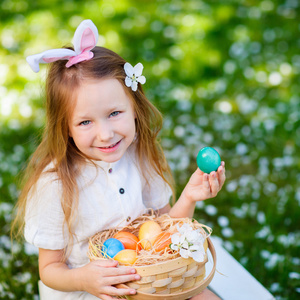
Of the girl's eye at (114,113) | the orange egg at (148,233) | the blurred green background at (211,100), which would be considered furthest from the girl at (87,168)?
the blurred green background at (211,100)

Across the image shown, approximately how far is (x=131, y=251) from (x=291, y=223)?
1529 millimetres

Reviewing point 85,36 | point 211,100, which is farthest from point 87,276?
point 211,100

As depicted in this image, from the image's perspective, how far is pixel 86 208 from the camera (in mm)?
1798

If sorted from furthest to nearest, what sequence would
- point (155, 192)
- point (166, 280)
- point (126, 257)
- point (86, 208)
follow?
point (155, 192)
point (86, 208)
point (126, 257)
point (166, 280)

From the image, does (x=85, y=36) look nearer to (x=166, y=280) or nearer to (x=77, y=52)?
(x=77, y=52)

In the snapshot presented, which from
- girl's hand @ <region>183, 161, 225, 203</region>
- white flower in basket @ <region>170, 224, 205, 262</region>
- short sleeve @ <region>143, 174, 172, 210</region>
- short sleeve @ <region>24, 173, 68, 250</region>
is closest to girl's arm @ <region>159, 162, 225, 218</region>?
girl's hand @ <region>183, 161, 225, 203</region>

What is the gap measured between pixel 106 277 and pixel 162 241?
245 millimetres

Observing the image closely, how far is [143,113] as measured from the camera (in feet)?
6.07

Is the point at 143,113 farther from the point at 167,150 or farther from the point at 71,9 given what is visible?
the point at 71,9

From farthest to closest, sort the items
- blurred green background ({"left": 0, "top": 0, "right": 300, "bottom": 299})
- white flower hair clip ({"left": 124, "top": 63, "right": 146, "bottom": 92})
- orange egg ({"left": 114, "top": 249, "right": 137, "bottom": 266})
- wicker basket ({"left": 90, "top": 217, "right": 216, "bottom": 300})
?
blurred green background ({"left": 0, "top": 0, "right": 300, "bottom": 299}) < white flower hair clip ({"left": 124, "top": 63, "right": 146, "bottom": 92}) < orange egg ({"left": 114, "top": 249, "right": 137, "bottom": 266}) < wicker basket ({"left": 90, "top": 217, "right": 216, "bottom": 300})

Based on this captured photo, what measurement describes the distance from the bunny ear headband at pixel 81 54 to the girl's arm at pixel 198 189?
43cm

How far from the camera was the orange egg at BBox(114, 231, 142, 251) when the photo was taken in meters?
1.68

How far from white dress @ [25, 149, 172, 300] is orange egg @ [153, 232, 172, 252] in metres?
0.22

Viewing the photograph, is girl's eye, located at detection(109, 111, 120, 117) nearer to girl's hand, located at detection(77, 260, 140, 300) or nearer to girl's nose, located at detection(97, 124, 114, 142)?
girl's nose, located at detection(97, 124, 114, 142)
